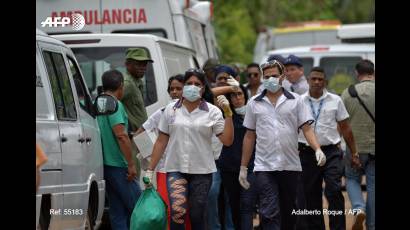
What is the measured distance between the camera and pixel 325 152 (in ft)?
40.4

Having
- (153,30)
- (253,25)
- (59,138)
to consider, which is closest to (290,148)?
(59,138)

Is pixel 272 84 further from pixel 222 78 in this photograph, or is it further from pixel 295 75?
pixel 295 75

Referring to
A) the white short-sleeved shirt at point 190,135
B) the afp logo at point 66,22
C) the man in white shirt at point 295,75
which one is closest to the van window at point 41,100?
the white short-sleeved shirt at point 190,135

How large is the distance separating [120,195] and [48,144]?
2.66 meters

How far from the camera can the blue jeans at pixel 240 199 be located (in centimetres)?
1166

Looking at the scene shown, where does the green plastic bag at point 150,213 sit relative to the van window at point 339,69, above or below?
below

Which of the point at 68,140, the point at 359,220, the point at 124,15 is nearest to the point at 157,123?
the point at 68,140

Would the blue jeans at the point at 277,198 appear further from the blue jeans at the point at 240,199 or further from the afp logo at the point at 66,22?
the afp logo at the point at 66,22

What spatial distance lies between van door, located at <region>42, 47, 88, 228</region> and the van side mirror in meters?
0.40

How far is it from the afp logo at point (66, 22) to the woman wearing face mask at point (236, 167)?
366 centimetres

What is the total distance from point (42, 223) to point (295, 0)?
3643cm

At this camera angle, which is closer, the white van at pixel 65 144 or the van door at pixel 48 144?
the van door at pixel 48 144

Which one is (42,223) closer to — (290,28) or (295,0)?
(290,28)

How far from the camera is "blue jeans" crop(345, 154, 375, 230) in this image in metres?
A: 12.2
